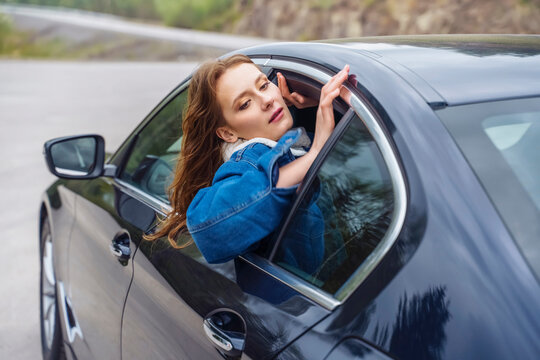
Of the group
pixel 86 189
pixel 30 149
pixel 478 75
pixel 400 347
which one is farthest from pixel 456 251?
pixel 30 149

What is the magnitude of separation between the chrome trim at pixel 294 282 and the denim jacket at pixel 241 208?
46mm

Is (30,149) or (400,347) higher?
(400,347)

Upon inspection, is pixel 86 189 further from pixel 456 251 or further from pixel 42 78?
pixel 42 78

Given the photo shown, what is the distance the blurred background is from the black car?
221cm

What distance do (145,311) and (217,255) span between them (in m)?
0.49

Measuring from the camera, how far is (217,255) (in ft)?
5.74

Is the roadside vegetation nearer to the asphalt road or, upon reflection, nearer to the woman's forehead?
the asphalt road

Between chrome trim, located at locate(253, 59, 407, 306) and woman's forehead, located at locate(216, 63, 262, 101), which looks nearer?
chrome trim, located at locate(253, 59, 407, 306)

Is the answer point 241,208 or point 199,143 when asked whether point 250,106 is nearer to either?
point 199,143

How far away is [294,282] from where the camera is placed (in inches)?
63.9

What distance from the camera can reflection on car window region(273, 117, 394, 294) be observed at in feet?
4.90

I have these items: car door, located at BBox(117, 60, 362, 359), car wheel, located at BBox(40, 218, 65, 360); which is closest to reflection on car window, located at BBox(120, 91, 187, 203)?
car door, located at BBox(117, 60, 362, 359)

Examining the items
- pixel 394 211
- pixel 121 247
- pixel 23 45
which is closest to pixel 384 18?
pixel 121 247

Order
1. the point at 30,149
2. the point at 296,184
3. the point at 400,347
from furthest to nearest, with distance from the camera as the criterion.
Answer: the point at 30,149 < the point at 296,184 < the point at 400,347
